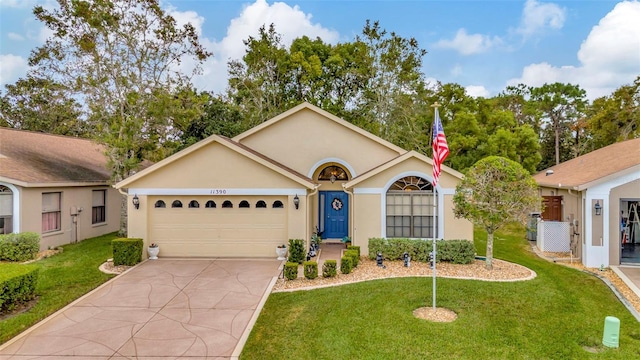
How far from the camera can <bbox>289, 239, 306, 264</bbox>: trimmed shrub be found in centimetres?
1240

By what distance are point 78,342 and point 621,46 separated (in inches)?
1013

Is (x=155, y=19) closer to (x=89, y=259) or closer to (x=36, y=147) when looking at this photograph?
(x=36, y=147)

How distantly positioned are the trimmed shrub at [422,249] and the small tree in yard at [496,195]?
1021mm

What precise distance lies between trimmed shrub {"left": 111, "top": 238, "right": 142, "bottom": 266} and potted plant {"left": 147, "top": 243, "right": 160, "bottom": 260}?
0.72 meters

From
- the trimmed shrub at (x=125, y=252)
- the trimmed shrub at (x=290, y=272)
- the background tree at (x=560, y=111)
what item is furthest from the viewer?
the background tree at (x=560, y=111)

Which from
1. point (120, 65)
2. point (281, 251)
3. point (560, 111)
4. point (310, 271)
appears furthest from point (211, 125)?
point (560, 111)

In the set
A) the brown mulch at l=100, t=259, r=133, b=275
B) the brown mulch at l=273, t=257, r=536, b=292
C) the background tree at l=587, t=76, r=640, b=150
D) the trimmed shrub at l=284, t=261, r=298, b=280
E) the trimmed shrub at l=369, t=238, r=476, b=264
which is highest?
the background tree at l=587, t=76, r=640, b=150

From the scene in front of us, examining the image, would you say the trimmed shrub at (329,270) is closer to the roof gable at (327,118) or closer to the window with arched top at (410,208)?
the window with arched top at (410,208)

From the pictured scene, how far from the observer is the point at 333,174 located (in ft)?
56.8

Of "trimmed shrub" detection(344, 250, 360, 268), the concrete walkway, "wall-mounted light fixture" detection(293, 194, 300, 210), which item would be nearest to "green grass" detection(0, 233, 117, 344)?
"wall-mounted light fixture" detection(293, 194, 300, 210)

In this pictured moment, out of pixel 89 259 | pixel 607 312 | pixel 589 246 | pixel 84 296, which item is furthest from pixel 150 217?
pixel 589 246

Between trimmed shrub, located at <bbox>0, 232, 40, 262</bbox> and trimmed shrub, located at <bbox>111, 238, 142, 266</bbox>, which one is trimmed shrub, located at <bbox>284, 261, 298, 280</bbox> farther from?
trimmed shrub, located at <bbox>0, 232, 40, 262</bbox>

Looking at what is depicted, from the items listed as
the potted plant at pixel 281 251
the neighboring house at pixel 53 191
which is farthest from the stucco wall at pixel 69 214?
the potted plant at pixel 281 251

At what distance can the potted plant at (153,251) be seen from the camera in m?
13.5
